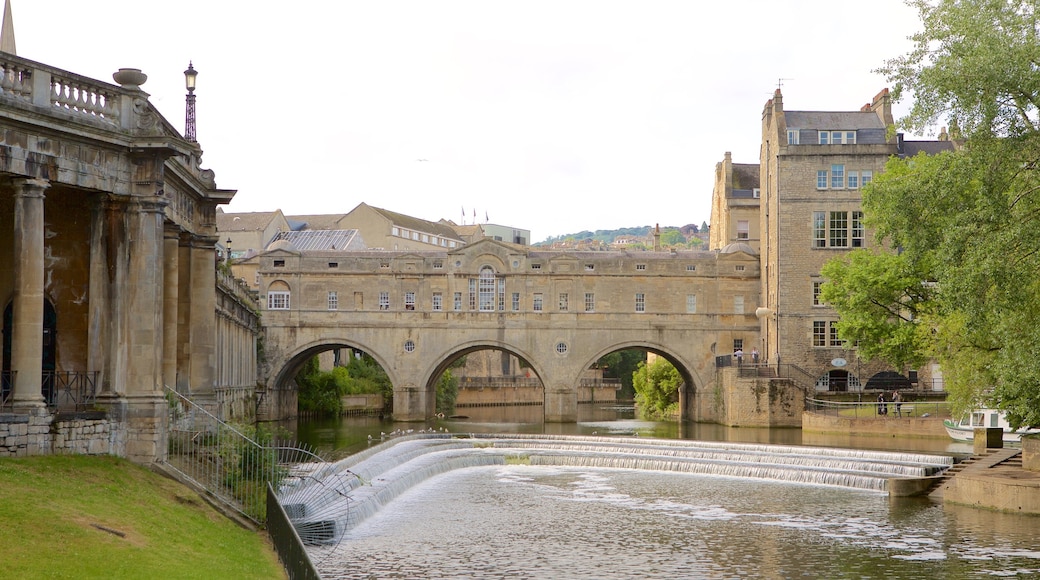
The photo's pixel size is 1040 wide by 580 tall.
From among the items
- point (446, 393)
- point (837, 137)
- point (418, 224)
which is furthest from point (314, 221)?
point (837, 137)

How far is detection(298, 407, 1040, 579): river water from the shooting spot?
64.0ft

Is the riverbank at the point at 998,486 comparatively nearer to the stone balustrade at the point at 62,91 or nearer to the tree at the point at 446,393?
the stone balustrade at the point at 62,91

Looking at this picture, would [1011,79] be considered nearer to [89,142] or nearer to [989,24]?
[989,24]

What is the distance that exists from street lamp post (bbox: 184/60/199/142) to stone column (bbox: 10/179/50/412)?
15.7ft

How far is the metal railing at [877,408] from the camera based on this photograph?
4892 centimetres

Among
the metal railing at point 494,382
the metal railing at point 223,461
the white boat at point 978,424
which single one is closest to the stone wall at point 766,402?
the white boat at point 978,424

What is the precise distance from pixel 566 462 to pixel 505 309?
910 inches

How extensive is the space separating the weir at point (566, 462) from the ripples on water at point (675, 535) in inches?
33.8

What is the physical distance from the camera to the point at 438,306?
6038 centimetres

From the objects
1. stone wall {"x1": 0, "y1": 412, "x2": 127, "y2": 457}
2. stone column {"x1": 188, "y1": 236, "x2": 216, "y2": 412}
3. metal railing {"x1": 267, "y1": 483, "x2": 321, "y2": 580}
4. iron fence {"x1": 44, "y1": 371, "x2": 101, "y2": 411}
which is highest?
stone column {"x1": 188, "y1": 236, "x2": 216, "y2": 412}

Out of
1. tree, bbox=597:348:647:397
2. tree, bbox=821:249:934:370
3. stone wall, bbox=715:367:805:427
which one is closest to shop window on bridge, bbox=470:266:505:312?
stone wall, bbox=715:367:805:427

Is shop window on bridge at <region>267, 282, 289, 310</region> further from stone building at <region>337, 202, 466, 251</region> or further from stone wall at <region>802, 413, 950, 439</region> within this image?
stone building at <region>337, 202, 466, 251</region>

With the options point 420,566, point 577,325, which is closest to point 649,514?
point 420,566

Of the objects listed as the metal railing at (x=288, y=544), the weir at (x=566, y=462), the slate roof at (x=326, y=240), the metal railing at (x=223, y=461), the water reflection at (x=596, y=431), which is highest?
the slate roof at (x=326, y=240)
